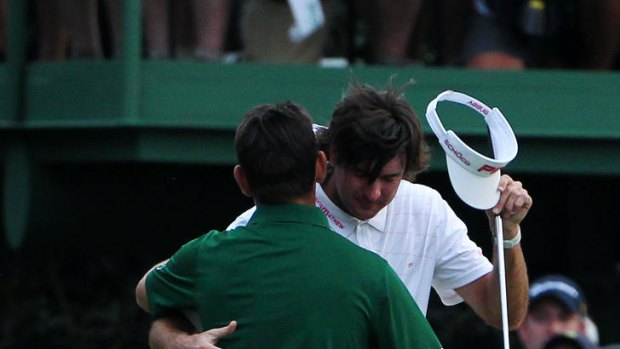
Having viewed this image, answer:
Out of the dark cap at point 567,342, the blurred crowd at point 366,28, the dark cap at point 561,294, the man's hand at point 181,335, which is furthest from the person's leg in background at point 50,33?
the man's hand at point 181,335

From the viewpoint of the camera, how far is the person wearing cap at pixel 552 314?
5.98m

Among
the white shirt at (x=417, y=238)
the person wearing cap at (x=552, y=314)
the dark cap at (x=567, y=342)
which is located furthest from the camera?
the person wearing cap at (x=552, y=314)

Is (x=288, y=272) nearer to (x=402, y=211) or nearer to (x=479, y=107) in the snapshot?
(x=402, y=211)

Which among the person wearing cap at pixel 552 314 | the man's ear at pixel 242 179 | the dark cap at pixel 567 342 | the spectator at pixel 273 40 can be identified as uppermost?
the man's ear at pixel 242 179

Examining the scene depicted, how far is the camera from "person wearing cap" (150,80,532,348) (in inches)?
134

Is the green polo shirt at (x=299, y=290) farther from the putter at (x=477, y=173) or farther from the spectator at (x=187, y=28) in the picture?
the spectator at (x=187, y=28)

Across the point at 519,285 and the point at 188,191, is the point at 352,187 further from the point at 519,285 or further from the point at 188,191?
the point at 188,191

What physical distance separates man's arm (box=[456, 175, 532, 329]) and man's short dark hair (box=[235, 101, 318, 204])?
2.05 ft

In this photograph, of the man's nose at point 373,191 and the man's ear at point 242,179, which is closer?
the man's ear at point 242,179

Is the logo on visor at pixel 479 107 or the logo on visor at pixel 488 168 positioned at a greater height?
the logo on visor at pixel 479 107

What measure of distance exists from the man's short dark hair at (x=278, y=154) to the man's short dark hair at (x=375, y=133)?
0.27 m

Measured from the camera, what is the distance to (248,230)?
10.3 feet

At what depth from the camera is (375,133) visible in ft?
11.1

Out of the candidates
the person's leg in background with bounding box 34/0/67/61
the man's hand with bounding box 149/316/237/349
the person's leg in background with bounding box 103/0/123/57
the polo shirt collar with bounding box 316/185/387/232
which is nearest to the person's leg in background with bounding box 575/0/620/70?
the person's leg in background with bounding box 103/0/123/57
